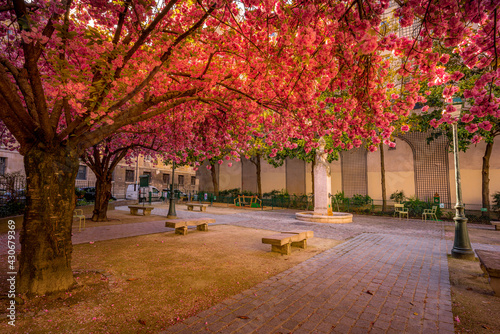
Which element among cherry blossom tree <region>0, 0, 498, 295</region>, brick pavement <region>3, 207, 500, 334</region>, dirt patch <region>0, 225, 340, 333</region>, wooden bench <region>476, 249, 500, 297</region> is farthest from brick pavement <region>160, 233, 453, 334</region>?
cherry blossom tree <region>0, 0, 498, 295</region>

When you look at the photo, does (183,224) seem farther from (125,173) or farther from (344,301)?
(125,173)

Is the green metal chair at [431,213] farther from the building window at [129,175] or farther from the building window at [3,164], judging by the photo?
the building window at [3,164]

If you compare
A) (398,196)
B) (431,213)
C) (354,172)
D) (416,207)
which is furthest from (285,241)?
(354,172)

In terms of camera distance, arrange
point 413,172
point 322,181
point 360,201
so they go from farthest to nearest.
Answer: point 413,172
point 360,201
point 322,181

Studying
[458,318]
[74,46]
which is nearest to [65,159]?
[74,46]

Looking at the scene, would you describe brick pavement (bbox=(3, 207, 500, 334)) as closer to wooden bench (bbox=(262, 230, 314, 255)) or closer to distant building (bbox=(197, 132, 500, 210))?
wooden bench (bbox=(262, 230, 314, 255))

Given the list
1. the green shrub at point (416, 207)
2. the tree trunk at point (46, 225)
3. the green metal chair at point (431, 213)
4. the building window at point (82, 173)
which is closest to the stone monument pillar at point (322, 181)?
the green metal chair at point (431, 213)

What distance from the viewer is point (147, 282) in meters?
4.43

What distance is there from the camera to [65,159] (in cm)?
405

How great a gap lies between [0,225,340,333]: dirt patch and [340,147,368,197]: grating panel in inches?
658

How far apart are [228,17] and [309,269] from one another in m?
5.61

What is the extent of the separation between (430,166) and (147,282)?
22308 millimetres

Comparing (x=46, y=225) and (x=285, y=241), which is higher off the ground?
(x=46, y=225)

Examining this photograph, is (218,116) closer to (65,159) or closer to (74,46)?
(74,46)
